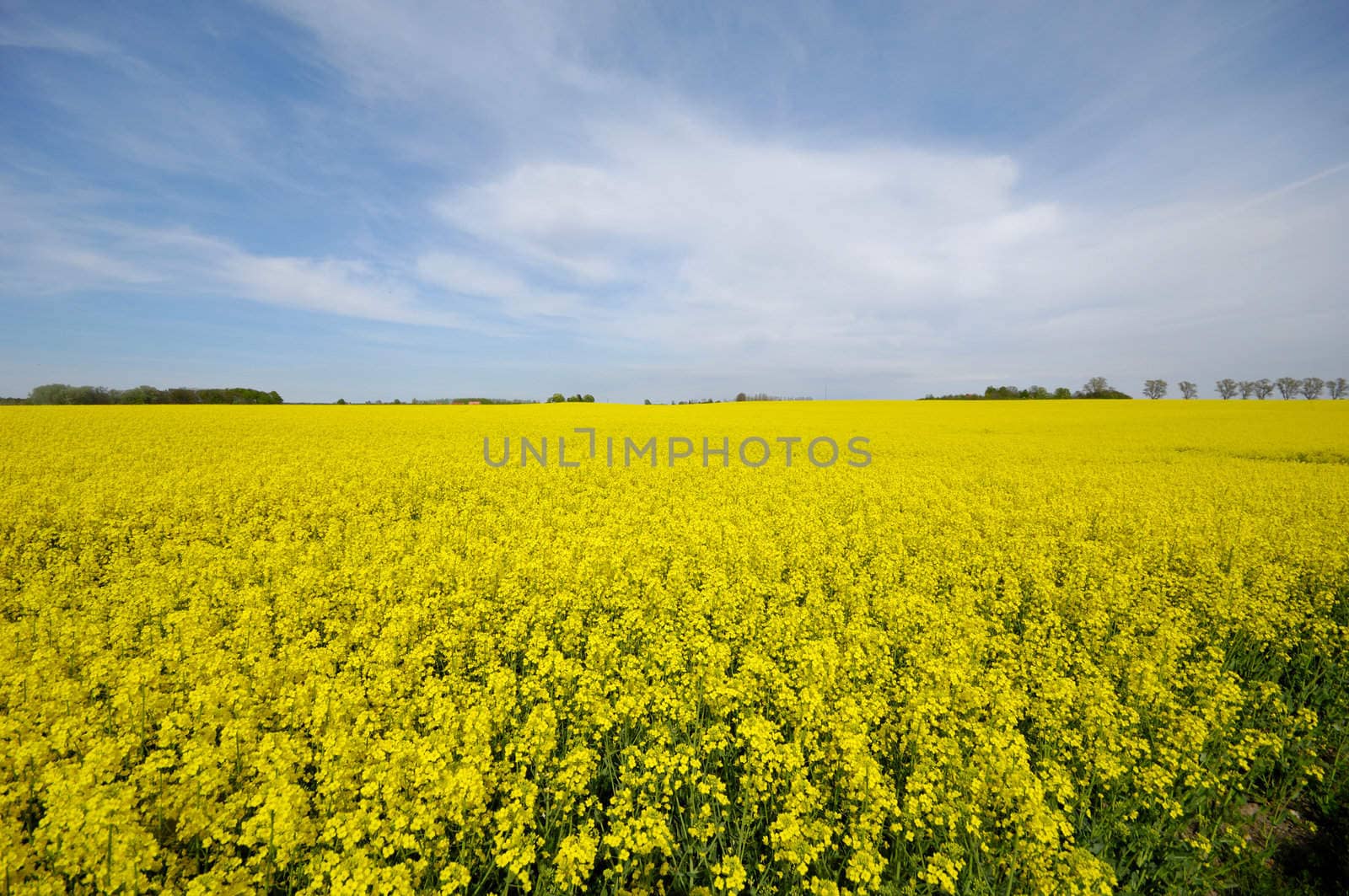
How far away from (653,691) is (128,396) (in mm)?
81431

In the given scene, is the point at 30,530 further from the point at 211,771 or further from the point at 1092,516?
the point at 1092,516

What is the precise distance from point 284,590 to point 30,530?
307 inches

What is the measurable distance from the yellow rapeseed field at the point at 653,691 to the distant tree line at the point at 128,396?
203 ft

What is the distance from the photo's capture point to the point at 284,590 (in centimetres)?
713

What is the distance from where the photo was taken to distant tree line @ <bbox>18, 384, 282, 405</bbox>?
56062mm

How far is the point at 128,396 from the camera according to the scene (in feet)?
189

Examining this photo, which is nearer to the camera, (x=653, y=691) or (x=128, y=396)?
(x=653, y=691)

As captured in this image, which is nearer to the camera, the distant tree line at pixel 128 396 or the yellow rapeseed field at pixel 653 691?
the yellow rapeseed field at pixel 653 691

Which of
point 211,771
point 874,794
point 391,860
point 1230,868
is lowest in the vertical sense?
point 1230,868

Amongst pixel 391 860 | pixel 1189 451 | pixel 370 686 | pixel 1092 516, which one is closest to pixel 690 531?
pixel 370 686

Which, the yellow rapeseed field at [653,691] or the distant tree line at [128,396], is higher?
the distant tree line at [128,396]

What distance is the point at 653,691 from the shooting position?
484 cm

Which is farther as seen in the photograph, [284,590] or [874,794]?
[284,590]

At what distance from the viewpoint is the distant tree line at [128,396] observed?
184 ft
